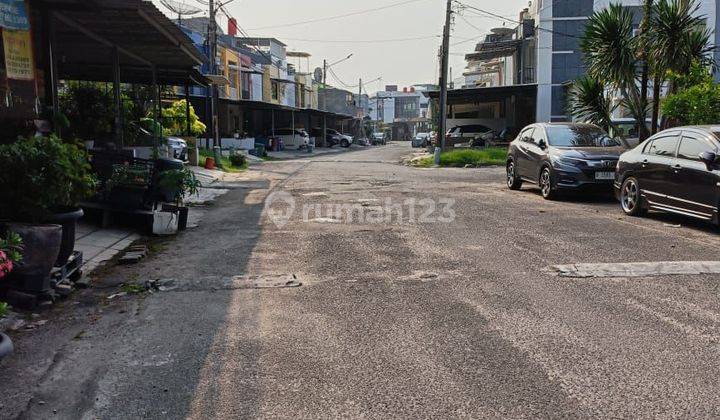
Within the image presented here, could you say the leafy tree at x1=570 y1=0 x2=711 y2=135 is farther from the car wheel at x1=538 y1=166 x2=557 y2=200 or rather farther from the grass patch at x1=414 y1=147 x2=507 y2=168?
the grass patch at x1=414 y1=147 x2=507 y2=168

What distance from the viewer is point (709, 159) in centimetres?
889

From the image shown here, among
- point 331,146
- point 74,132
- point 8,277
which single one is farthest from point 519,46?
point 8,277

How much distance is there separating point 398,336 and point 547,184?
31.9 feet

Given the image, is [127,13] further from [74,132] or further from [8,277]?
[8,277]

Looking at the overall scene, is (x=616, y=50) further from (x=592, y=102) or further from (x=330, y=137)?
(x=330, y=137)

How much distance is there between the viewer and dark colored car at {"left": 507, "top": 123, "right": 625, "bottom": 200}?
12953 millimetres

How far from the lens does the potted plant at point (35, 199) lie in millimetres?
5352

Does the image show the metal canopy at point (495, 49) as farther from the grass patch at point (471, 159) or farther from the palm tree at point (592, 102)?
the palm tree at point (592, 102)

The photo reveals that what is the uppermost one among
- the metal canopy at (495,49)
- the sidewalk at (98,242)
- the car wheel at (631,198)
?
the metal canopy at (495,49)

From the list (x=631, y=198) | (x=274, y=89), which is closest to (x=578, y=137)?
(x=631, y=198)

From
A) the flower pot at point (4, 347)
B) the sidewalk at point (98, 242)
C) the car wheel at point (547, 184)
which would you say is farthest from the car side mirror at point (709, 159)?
the flower pot at point (4, 347)

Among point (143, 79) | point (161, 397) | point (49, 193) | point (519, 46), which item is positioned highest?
point (519, 46)

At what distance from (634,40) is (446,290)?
38.9 ft

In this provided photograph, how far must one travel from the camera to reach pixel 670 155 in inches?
394
